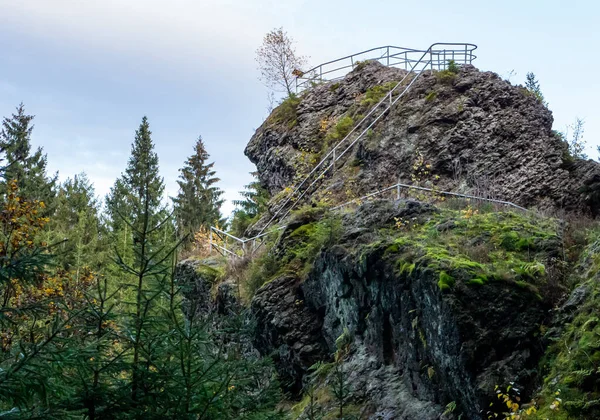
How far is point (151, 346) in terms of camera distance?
5051mm

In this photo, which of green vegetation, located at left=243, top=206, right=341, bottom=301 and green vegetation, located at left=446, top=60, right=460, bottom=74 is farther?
green vegetation, located at left=446, top=60, right=460, bottom=74

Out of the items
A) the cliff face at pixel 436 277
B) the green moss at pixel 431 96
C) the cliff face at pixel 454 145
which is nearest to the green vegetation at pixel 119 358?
the cliff face at pixel 436 277

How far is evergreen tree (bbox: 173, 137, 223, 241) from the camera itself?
4169cm

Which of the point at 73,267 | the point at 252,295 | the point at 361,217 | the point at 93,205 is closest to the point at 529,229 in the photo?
the point at 361,217

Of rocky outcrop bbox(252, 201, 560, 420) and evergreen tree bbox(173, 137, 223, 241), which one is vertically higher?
evergreen tree bbox(173, 137, 223, 241)

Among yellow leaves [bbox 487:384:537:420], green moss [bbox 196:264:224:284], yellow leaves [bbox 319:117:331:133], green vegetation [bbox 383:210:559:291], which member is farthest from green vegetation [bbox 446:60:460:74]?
yellow leaves [bbox 487:384:537:420]

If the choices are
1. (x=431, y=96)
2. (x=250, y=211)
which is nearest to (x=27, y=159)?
(x=250, y=211)

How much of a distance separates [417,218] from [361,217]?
1.24m

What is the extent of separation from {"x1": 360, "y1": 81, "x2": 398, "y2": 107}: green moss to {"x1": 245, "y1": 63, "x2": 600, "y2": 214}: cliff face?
0.04 m

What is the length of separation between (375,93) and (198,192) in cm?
2525

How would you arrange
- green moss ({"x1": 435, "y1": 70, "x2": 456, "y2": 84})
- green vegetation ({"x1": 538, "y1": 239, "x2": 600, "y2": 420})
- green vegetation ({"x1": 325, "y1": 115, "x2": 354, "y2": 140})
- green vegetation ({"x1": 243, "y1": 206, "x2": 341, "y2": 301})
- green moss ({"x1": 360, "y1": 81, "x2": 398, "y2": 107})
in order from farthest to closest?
1. green moss ({"x1": 360, "y1": 81, "x2": 398, "y2": 107})
2. green vegetation ({"x1": 325, "y1": 115, "x2": 354, "y2": 140})
3. green moss ({"x1": 435, "y1": 70, "x2": 456, "y2": 84})
4. green vegetation ({"x1": 243, "y1": 206, "x2": 341, "y2": 301})
5. green vegetation ({"x1": 538, "y1": 239, "x2": 600, "y2": 420})

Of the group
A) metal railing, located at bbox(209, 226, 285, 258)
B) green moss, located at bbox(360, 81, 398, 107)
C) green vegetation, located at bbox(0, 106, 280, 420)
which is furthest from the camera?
green moss, located at bbox(360, 81, 398, 107)

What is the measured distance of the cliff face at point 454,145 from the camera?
48.9 feet

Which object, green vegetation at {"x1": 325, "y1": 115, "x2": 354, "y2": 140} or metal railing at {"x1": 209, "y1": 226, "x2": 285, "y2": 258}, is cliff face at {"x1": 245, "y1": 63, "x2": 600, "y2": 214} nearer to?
green vegetation at {"x1": 325, "y1": 115, "x2": 354, "y2": 140}
